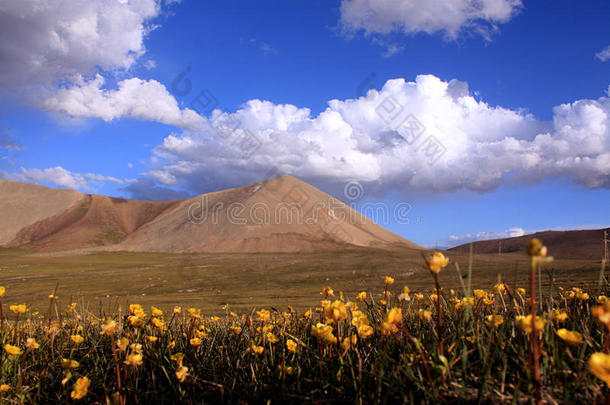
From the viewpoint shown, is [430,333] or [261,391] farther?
[430,333]

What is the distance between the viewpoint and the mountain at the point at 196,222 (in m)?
65.1

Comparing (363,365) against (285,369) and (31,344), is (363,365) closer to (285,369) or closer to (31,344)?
(285,369)

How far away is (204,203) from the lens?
270 feet

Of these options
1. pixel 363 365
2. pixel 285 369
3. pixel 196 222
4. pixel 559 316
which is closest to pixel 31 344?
pixel 285 369

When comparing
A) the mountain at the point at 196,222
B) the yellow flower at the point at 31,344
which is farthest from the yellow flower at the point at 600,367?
the mountain at the point at 196,222

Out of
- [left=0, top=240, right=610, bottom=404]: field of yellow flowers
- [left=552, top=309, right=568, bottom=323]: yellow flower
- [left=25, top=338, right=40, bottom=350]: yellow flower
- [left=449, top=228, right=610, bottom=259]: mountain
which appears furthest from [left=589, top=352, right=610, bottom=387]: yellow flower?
[left=449, top=228, right=610, bottom=259]: mountain

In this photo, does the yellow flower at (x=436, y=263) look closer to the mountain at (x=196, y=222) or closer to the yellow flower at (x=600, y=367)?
the yellow flower at (x=600, y=367)

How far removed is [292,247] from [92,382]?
59.5 metres

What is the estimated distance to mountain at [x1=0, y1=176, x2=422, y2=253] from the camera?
213 ft

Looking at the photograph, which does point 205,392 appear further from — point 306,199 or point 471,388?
point 306,199

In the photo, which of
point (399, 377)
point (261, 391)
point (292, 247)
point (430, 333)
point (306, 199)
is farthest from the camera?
point (306, 199)

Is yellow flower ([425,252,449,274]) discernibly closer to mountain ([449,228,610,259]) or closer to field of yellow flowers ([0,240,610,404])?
field of yellow flowers ([0,240,610,404])

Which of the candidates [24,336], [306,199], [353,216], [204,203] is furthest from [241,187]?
[24,336]

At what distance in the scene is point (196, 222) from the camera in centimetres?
7212
